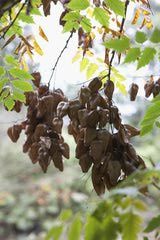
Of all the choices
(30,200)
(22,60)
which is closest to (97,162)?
(22,60)

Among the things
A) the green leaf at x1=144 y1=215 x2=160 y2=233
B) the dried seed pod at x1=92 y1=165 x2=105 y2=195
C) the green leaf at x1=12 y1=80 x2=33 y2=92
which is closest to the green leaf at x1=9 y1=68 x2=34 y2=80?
the green leaf at x1=12 y1=80 x2=33 y2=92

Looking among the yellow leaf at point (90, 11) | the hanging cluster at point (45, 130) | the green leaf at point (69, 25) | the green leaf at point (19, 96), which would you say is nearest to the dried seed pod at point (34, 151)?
the hanging cluster at point (45, 130)

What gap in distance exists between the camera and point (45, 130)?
31.2 inches

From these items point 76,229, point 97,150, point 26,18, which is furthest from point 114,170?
point 26,18

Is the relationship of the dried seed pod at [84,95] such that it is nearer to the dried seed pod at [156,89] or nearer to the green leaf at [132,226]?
the dried seed pod at [156,89]

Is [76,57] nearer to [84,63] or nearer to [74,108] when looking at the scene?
[84,63]

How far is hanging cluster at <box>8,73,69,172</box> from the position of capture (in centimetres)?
78

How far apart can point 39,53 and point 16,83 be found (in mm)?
212

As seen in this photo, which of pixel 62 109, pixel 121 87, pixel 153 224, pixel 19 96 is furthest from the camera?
pixel 121 87

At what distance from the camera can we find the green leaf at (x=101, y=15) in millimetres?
806

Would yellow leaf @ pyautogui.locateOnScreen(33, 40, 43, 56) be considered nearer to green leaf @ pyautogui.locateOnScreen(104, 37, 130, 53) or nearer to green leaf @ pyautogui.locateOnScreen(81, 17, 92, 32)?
green leaf @ pyautogui.locateOnScreen(81, 17, 92, 32)

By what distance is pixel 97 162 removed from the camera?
704 millimetres

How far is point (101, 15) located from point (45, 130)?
0.22m

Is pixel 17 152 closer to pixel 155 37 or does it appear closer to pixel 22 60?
pixel 22 60
